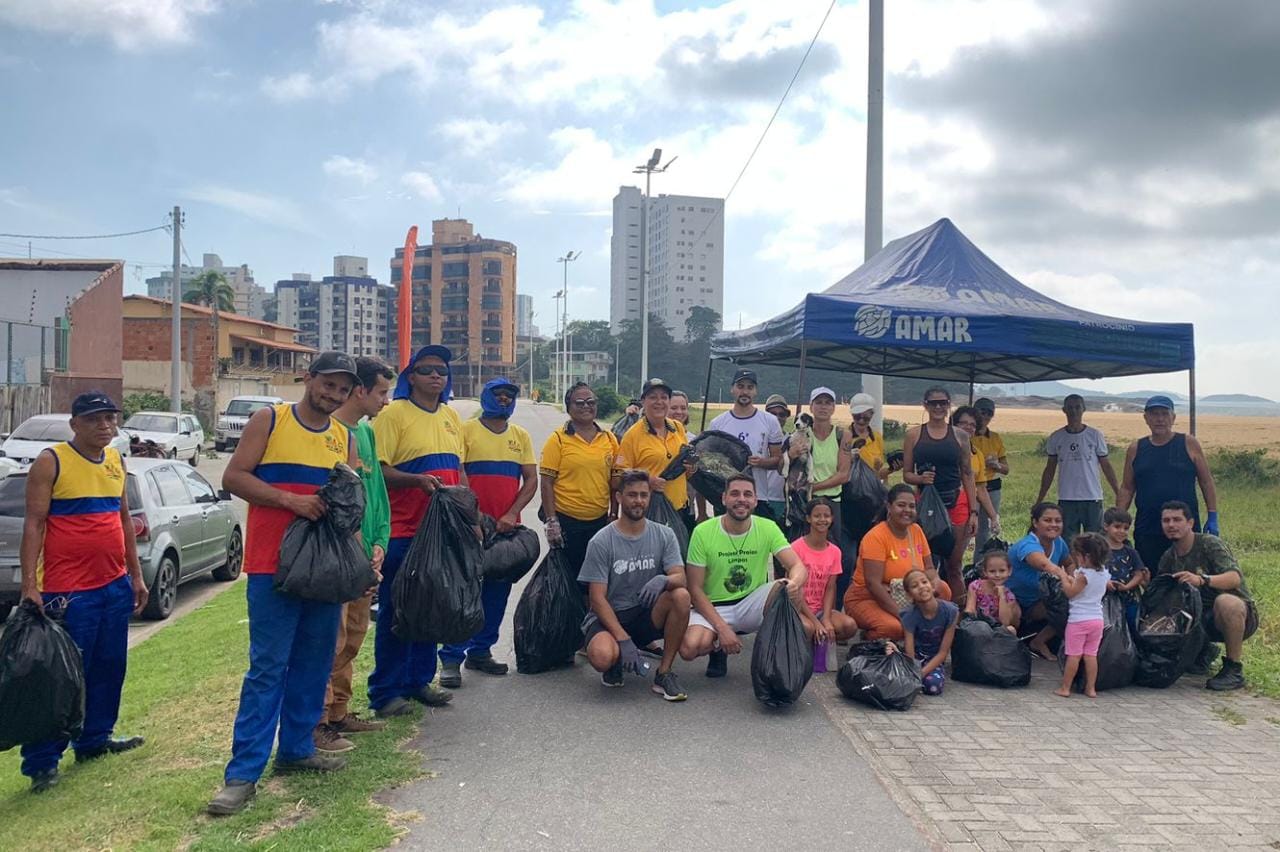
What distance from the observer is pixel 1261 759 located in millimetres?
4953

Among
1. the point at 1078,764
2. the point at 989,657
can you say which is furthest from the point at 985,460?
the point at 1078,764

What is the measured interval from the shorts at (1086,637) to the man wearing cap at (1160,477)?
1.32 m

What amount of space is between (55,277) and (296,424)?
34731 mm

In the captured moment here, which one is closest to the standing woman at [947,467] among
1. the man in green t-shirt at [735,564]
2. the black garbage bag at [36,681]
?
the man in green t-shirt at [735,564]

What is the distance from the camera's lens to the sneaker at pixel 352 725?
16.1ft

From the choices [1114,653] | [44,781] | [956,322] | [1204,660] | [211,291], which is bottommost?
Answer: [44,781]

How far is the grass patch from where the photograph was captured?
3703mm

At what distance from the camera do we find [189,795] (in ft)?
13.3

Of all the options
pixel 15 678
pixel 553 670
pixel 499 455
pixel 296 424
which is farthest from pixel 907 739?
pixel 15 678

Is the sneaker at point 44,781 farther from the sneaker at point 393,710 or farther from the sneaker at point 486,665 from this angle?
the sneaker at point 486,665

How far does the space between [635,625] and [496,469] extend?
Result: 4.28 feet

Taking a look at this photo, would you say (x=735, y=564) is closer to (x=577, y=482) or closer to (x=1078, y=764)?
(x=577, y=482)

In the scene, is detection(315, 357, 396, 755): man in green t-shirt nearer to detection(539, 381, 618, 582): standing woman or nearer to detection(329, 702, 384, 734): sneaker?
detection(329, 702, 384, 734): sneaker

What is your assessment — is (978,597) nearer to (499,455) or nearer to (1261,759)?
(1261,759)
